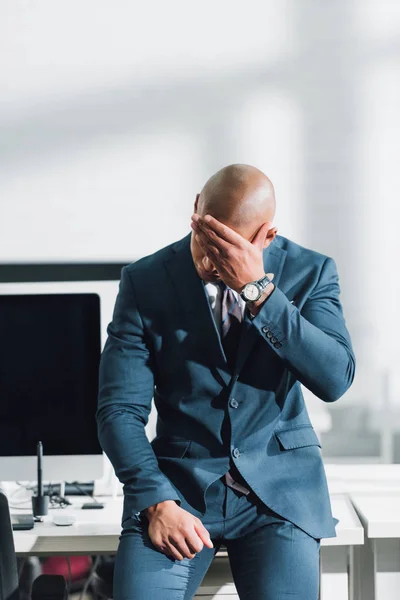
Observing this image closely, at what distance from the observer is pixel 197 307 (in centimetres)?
180

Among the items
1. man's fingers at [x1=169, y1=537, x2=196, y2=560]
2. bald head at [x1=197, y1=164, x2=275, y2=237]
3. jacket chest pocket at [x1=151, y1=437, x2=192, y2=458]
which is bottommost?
man's fingers at [x1=169, y1=537, x2=196, y2=560]

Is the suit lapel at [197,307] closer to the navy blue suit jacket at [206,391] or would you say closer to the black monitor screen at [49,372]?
the navy blue suit jacket at [206,391]

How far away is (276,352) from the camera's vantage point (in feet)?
5.47

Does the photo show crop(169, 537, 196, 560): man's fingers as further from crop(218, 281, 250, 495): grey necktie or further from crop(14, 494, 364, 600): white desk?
crop(14, 494, 364, 600): white desk

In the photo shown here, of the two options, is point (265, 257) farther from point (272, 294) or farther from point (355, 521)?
point (355, 521)

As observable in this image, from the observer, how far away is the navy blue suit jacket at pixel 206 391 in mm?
1746

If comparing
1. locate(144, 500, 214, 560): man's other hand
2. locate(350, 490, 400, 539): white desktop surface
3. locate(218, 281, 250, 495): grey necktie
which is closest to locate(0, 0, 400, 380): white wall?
locate(350, 490, 400, 539): white desktop surface

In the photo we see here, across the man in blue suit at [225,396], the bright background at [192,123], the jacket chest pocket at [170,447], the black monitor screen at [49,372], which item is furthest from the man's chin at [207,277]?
the bright background at [192,123]

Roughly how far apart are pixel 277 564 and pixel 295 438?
29 cm

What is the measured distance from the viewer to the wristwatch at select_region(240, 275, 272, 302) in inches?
64.6

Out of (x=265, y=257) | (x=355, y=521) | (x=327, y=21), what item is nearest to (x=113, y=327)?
(x=265, y=257)

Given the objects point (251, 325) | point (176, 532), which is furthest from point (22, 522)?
point (251, 325)

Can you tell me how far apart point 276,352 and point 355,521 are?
638 mm

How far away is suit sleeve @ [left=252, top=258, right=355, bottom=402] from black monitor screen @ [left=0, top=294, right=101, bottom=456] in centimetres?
85
